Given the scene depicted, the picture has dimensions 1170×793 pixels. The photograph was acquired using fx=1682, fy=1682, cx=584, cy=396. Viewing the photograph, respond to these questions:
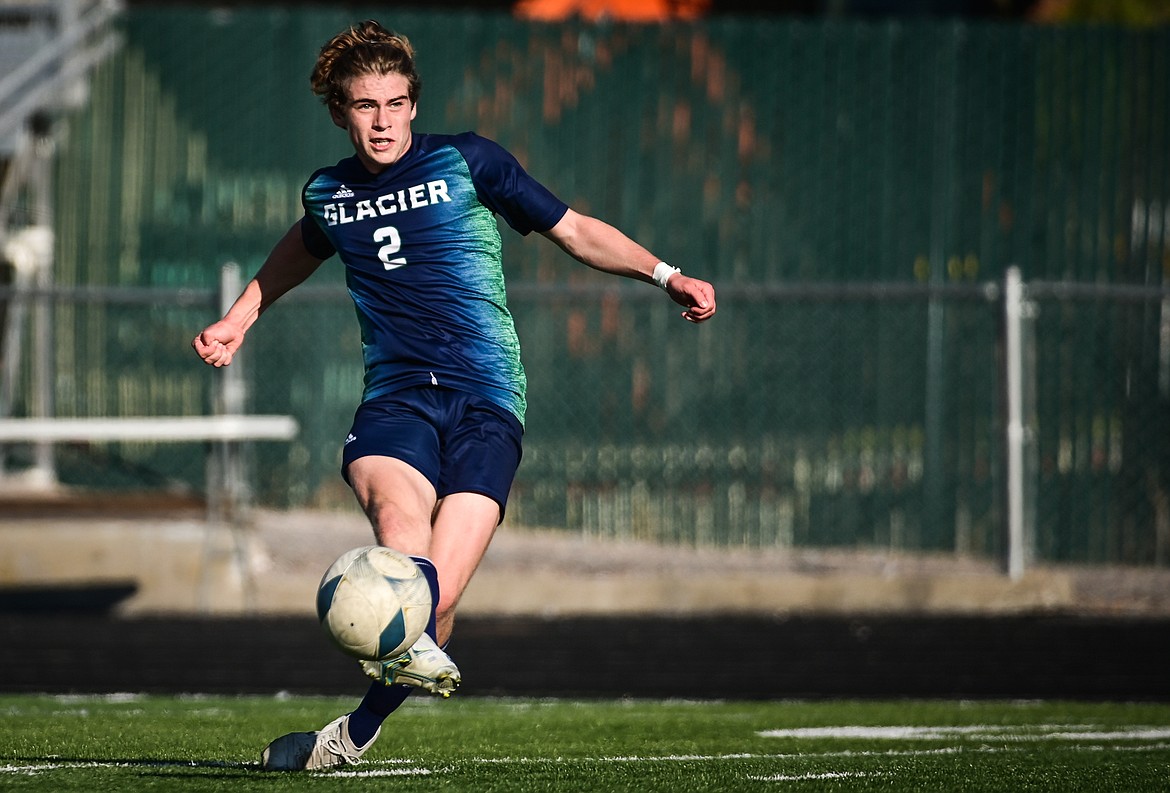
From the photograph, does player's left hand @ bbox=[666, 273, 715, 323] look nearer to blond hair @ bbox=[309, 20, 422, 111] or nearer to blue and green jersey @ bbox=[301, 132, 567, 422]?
blue and green jersey @ bbox=[301, 132, 567, 422]

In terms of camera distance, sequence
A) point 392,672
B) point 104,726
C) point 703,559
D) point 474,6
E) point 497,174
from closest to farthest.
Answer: point 392,672, point 497,174, point 104,726, point 703,559, point 474,6

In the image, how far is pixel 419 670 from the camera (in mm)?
4484

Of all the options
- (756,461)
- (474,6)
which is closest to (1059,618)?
(756,461)

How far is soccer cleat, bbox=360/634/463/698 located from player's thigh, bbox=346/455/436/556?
14.0 inches

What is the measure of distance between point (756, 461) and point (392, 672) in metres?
9.49

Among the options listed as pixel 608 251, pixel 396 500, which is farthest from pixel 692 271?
pixel 396 500

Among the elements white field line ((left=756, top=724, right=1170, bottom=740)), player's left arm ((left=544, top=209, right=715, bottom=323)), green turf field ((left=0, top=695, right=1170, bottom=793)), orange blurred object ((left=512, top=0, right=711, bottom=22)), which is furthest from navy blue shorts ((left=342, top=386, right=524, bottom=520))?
orange blurred object ((left=512, top=0, right=711, bottom=22))

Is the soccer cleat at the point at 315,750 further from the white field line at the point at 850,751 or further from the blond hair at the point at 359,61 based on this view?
the blond hair at the point at 359,61

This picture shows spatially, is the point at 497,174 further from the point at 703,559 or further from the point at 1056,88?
the point at 1056,88

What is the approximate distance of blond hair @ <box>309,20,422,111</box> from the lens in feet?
16.4

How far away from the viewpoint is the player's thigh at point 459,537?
487cm

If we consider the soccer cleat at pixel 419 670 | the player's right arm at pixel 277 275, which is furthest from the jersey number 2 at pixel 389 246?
the soccer cleat at pixel 419 670

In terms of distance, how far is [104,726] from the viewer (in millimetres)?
6773

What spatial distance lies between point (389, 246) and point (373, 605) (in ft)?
4.28
